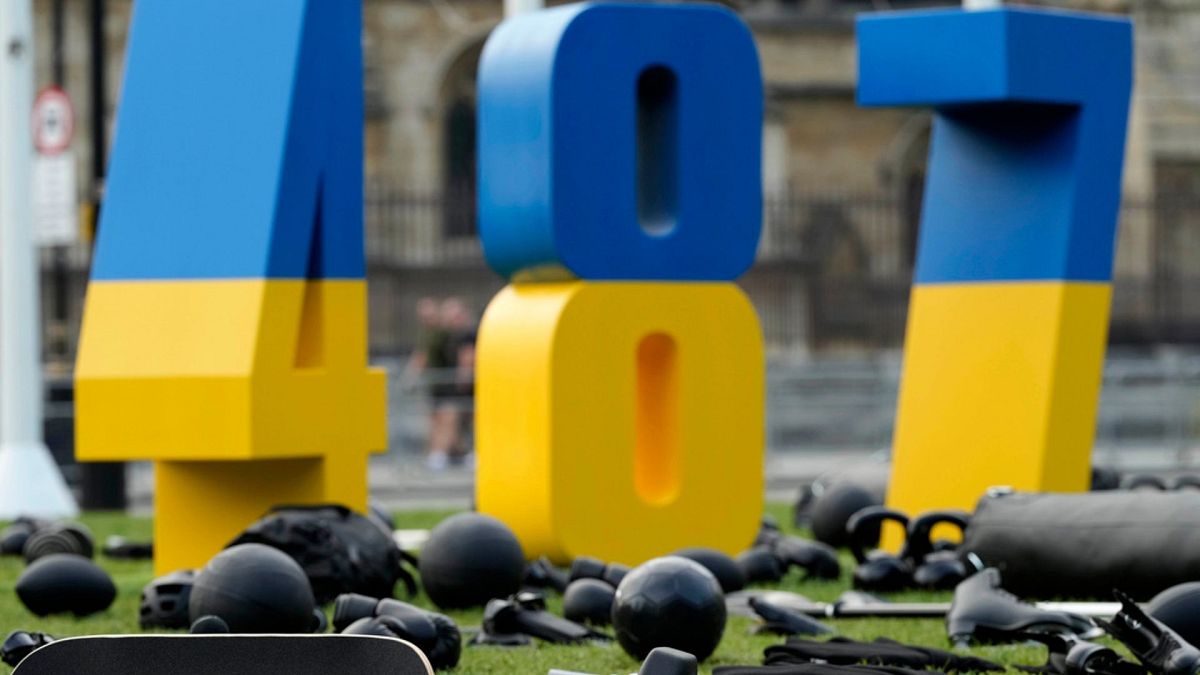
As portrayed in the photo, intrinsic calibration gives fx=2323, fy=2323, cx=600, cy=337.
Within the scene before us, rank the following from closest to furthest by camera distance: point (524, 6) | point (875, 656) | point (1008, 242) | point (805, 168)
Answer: point (875, 656), point (1008, 242), point (524, 6), point (805, 168)

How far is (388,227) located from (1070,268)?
22942mm

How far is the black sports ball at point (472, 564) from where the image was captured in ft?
34.2

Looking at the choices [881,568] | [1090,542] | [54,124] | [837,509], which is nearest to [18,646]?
[881,568]

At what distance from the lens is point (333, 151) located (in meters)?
12.1

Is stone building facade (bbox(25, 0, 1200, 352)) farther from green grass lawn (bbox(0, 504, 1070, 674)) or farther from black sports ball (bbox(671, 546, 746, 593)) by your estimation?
black sports ball (bbox(671, 546, 746, 593))

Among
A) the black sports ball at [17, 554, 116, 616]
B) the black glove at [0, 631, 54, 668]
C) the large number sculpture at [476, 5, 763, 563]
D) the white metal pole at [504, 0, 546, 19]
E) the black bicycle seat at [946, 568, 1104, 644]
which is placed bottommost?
the black sports ball at [17, 554, 116, 616]

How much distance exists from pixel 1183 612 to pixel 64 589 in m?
4.92

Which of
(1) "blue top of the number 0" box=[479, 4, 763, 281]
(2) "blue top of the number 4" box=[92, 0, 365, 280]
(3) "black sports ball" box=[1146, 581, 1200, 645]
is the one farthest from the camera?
(1) "blue top of the number 0" box=[479, 4, 763, 281]

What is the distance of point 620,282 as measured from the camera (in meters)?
12.8

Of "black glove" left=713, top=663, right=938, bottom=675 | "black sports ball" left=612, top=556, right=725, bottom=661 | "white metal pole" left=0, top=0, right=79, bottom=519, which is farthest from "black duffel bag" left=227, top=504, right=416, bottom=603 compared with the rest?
"white metal pole" left=0, top=0, right=79, bottom=519

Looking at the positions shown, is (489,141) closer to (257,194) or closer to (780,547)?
(257,194)

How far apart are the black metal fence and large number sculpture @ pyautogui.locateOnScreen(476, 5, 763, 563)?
20137 mm

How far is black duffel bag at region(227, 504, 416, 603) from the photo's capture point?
10.5 metres

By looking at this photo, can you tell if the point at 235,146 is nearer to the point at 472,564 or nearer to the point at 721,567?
the point at 472,564
